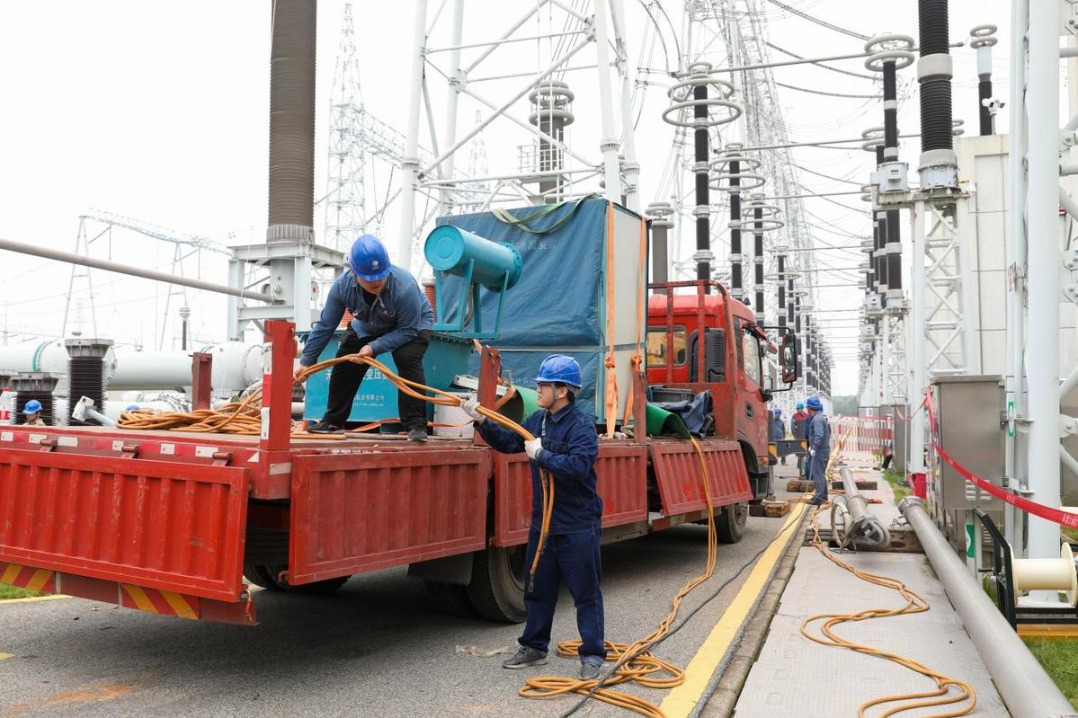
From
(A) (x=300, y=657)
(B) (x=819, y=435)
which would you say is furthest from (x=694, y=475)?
(B) (x=819, y=435)

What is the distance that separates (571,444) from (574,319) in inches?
159

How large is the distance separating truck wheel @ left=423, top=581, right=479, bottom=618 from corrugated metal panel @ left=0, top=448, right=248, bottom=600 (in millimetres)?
2325

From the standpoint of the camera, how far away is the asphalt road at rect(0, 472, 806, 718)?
196 inches

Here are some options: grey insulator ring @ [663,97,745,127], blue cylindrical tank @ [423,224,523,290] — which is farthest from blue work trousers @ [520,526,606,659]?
grey insulator ring @ [663,97,745,127]

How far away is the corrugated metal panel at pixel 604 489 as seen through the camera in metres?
6.66

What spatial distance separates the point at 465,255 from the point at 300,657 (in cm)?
359

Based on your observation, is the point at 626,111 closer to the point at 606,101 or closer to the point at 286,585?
the point at 606,101

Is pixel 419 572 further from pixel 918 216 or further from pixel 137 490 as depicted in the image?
pixel 918 216

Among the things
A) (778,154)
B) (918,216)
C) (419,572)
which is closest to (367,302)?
(419,572)

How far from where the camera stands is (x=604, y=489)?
795 centimetres

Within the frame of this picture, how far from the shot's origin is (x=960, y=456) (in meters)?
8.03

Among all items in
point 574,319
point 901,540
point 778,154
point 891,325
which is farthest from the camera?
point 778,154

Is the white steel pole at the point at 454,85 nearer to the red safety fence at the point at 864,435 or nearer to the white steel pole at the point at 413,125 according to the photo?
the white steel pole at the point at 413,125

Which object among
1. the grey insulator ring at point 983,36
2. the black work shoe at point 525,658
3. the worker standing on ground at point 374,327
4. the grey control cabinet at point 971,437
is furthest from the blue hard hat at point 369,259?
the grey insulator ring at point 983,36
